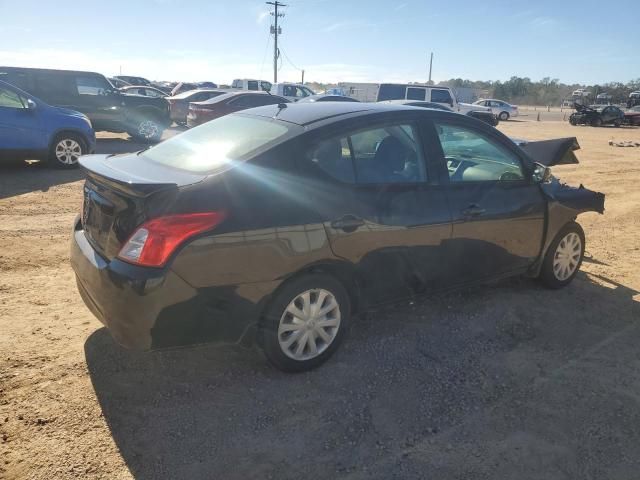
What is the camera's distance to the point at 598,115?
105ft

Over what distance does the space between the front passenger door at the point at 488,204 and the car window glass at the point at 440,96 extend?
720 inches

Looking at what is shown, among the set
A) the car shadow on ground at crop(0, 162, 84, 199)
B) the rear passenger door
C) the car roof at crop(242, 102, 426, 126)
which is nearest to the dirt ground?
the rear passenger door

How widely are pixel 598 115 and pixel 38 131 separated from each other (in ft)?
107

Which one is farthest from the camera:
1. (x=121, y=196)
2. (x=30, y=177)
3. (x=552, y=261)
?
(x=30, y=177)

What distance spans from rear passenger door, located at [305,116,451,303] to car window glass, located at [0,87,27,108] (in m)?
7.73

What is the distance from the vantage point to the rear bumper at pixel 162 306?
2605 millimetres

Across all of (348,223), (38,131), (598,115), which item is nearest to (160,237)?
(348,223)

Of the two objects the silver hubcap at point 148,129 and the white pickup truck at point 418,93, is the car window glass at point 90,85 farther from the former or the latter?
the white pickup truck at point 418,93

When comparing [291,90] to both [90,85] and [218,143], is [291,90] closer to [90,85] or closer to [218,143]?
[90,85]

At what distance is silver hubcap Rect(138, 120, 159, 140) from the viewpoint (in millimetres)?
14344

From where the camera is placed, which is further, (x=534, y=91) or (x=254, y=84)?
(x=534, y=91)

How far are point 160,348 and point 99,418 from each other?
1.58ft

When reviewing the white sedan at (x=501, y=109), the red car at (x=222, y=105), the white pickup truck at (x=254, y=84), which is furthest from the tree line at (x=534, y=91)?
the red car at (x=222, y=105)

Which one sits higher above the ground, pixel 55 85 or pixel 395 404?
pixel 55 85
